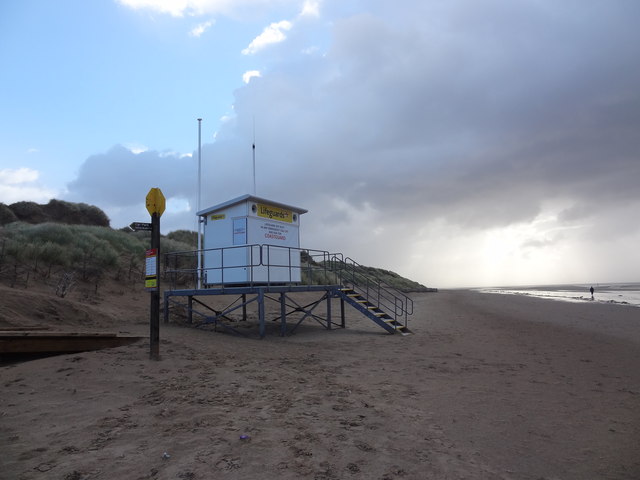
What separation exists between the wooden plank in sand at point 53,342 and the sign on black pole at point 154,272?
1.11 meters

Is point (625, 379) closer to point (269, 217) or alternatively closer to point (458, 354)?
point (458, 354)

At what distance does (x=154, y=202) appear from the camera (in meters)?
7.85

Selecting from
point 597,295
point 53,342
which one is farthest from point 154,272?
point 597,295

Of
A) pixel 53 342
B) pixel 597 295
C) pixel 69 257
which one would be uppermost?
pixel 69 257

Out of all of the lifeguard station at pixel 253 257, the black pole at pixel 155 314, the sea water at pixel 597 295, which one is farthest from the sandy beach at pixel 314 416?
the sea water at pixel 597 295

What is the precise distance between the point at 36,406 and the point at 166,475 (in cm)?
270

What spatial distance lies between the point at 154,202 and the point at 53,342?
297cm

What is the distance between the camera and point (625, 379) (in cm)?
782

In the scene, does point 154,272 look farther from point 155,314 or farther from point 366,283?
point 366,283

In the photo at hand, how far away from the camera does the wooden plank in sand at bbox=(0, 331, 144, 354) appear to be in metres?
6.87

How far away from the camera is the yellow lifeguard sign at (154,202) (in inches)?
308

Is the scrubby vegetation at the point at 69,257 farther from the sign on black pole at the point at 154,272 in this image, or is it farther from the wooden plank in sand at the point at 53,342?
the sign on black pole at the point at 154,272

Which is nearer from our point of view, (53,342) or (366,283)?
(53,342)

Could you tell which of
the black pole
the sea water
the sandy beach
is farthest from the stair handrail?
the sea water
